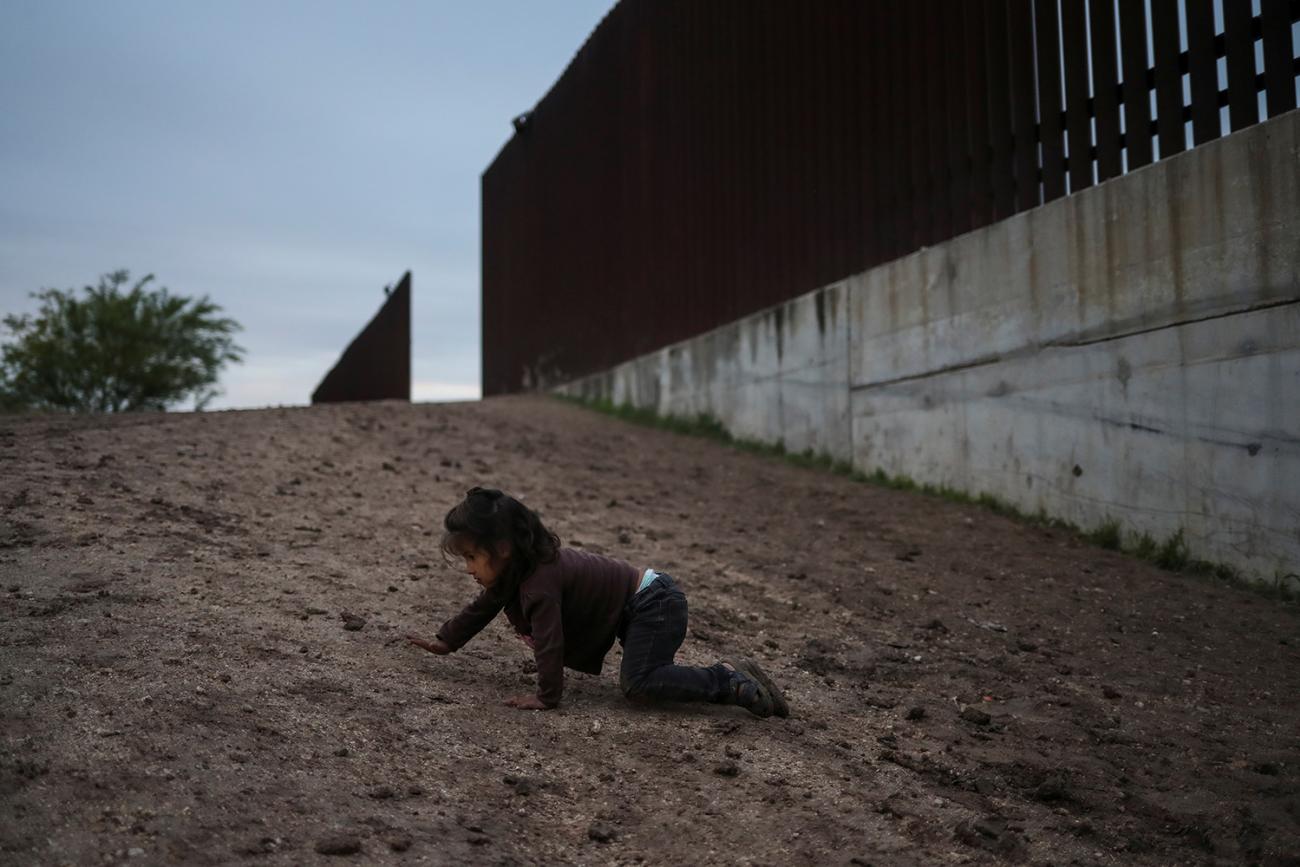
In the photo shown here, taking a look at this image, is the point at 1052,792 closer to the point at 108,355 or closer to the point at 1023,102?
the point at 1023,102

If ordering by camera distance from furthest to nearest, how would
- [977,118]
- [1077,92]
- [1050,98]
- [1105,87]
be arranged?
[977,118] < [1050,98] < [1077,92] < [1105,87]

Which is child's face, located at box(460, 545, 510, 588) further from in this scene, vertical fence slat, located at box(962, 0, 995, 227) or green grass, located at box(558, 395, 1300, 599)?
vertical fence slat, located at box(962, 0, 995, 227)

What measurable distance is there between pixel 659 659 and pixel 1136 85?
A: 183 inches

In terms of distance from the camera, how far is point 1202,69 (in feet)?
19.4

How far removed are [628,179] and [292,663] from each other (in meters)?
10.9

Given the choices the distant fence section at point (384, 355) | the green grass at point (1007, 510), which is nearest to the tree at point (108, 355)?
the distant fence section at point (384, 355)

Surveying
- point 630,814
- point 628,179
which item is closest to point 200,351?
point 628,179

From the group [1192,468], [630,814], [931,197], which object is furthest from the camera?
[931,197]

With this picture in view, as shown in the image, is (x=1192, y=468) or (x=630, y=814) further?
(x=1192, y=468)

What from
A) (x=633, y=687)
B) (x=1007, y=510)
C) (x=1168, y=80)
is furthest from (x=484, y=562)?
(x=1168, y=80)

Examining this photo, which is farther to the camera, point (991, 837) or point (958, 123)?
point (958, 123)

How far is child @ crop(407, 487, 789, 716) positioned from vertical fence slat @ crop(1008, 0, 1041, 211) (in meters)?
4.38

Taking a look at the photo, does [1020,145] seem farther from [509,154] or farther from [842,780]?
[509,154]

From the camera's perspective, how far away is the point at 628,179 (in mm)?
14000
